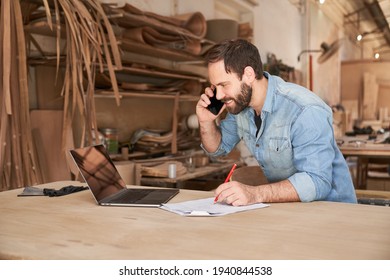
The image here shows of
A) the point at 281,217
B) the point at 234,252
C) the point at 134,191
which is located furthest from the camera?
the point at 134,191

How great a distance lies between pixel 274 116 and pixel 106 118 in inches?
84.5

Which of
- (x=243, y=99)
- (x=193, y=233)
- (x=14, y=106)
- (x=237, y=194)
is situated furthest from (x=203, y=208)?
(x=14, y=106)

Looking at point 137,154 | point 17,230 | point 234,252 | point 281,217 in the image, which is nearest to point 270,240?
point 234,252

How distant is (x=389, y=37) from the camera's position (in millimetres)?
11609

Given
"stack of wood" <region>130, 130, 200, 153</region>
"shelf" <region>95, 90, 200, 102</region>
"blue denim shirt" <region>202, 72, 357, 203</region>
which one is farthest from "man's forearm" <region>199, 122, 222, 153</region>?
"stack of wood" <region>130, 130, 200, 153</region>

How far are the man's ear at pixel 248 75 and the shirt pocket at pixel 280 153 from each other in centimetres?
26

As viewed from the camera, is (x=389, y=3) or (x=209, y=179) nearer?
(x=209, y=179)

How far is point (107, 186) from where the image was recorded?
1.51 metres

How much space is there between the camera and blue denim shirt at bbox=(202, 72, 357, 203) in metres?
1.48

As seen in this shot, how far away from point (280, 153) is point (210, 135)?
0.45 m

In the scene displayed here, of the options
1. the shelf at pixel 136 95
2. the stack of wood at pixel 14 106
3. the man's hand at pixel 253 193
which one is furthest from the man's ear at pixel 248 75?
the shelf at pixel 136 95

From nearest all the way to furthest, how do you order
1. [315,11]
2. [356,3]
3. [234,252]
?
[234,252], [315,11], [356,3]

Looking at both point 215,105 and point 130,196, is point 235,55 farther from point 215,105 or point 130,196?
point 130,196

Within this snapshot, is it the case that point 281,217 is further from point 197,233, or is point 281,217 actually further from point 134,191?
point 134,191
